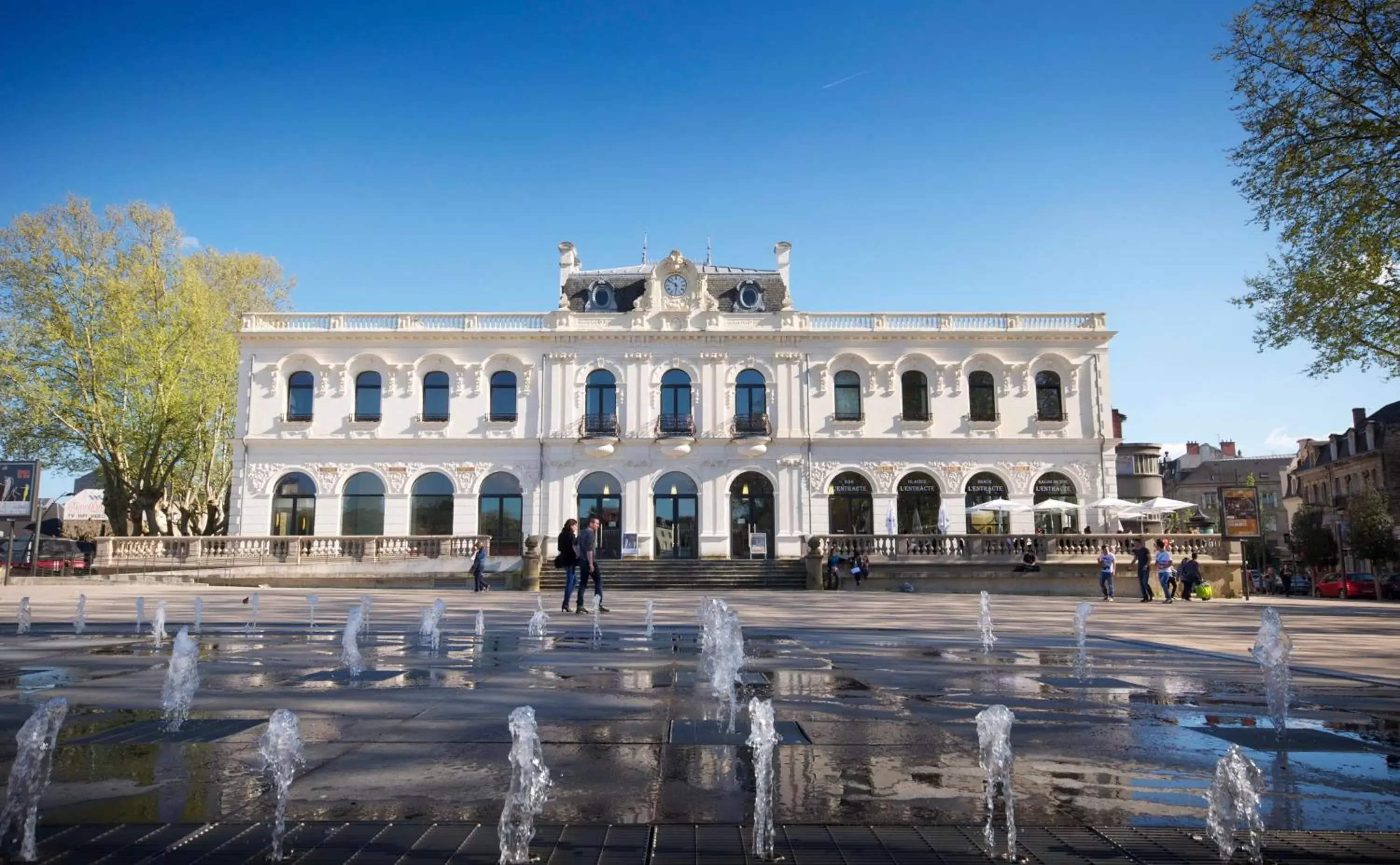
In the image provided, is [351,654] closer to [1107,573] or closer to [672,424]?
[1107,573]

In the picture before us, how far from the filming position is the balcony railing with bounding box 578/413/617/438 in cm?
3731

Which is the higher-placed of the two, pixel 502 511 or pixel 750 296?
pixel 750 296

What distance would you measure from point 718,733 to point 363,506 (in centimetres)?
3478

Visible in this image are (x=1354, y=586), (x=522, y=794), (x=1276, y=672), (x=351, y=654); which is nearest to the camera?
(x=522, y=794)

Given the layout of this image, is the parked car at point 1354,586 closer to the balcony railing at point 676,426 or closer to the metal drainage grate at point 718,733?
the balcony railing at point 676,426

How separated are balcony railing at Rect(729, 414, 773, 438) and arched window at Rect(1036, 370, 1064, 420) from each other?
11.7 meters

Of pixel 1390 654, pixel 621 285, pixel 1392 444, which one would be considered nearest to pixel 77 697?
pixel 1390 654

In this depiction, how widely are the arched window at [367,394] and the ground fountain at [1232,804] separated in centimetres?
3783

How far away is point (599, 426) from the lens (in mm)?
37531

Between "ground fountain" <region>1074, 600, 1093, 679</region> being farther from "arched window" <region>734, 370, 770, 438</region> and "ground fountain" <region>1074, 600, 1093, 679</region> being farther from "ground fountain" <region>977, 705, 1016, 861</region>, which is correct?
"arched window" <region>734, 370, 770, 438</region>

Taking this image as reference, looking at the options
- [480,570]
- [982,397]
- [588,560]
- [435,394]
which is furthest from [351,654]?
[982,397]

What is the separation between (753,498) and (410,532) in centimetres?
1449

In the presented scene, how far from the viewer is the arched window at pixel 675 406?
3744 cm

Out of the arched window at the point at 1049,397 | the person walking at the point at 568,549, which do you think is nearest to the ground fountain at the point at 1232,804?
the person walking at the point at 568,549
